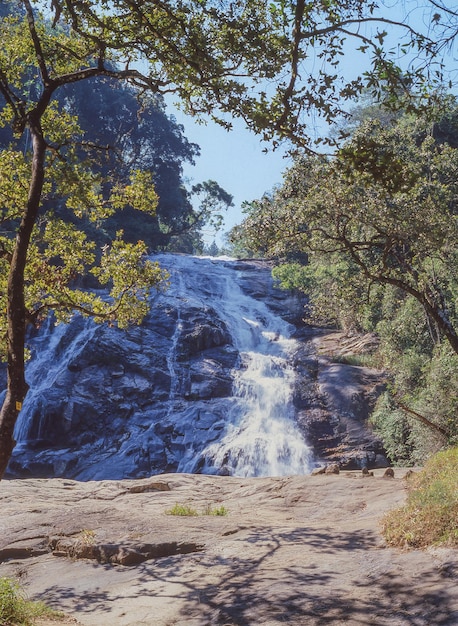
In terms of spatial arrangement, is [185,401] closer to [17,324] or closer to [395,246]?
[395,246]

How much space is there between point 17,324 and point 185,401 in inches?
760

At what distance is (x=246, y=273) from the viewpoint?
4056 cm

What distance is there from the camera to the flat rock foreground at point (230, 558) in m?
5.47

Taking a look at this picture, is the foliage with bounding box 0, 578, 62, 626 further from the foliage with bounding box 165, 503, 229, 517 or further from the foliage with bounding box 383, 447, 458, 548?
the foliage with bounding box 165, 503, 229, 517

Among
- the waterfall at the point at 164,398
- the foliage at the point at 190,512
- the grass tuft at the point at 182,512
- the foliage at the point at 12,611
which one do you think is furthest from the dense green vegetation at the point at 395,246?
the grass tuft at the point at 182,512

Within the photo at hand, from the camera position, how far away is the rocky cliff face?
2178 centimetres

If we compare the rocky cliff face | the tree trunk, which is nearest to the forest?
the tree trunk

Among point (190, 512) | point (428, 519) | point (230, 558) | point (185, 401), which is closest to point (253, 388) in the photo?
point (185, 401)

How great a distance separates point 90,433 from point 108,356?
14.5 ft

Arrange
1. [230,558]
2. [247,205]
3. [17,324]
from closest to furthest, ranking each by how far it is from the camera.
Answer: [17,324]
[230,558]
[247,205]

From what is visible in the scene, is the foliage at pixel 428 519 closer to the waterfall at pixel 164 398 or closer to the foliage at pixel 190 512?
the foliage at pixel 190 512

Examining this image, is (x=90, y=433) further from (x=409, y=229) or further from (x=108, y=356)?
(x=409, y=229)

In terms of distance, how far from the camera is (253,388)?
84.5ft

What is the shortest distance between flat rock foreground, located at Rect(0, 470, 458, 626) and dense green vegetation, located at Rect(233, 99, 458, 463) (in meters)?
4.06
